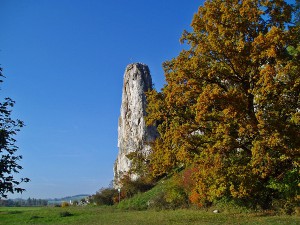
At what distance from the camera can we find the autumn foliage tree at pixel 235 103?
55.0 ft

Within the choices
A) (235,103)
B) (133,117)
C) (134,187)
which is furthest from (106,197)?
(235,103)

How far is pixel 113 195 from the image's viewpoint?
161ft

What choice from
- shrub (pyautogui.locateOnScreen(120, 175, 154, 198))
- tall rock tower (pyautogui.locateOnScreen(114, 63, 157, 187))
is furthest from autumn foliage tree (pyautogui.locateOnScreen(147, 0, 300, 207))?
tall rock tower (pyautogui.locateOnScreen(114, 63, 157, 187))

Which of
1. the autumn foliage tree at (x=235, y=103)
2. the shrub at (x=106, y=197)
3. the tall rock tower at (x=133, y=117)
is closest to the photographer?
the autumn foliage tree at (x=235, y=103)

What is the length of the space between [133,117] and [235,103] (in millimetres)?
49892

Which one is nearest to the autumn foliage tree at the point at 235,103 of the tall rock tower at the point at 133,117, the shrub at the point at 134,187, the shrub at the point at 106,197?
the shrub at the point at 134,187

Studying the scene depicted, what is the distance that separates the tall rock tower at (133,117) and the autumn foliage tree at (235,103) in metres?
42.6

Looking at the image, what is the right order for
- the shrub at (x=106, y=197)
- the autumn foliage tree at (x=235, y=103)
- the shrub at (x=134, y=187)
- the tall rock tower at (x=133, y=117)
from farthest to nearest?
the tall rock tower at (x=133, y=117) < the shrub at (x=106, y=197) < the shrub at (x=134, y=187) < the autumn foliage tree at (x=235, y=103)

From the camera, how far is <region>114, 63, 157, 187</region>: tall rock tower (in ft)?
211

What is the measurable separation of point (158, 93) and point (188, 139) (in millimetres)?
3834

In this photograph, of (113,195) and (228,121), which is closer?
(228,121)

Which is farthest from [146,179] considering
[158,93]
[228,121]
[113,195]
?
[228,121]

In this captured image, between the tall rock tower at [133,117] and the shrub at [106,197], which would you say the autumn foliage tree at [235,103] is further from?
the tall rock tower at [133,117]

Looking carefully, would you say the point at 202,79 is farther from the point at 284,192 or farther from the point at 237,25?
the point at 284,192
